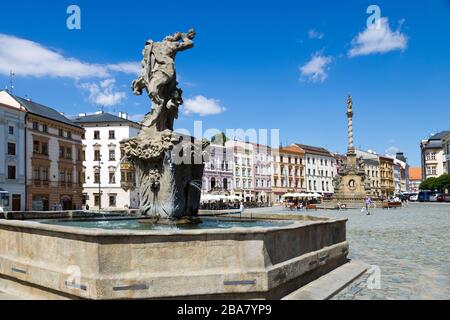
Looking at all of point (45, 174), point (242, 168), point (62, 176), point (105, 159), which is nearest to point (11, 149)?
point (45, 174)

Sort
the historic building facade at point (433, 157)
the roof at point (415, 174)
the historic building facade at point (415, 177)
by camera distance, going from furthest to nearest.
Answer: the roof at point (415, 174) → the historic building facade at point (415, 177) → the historic building facade at point (433, 157)

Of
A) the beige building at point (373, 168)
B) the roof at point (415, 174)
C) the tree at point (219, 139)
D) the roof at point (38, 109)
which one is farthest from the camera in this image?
A: the roof at point (415, 174)

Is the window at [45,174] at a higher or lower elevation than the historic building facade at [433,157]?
lower

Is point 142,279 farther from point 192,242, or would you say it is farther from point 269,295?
point 269,295

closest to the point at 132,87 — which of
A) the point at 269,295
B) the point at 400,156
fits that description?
the point at 269,295

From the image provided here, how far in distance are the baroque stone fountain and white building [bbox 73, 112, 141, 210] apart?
55.1 metres

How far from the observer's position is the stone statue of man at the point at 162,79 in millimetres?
10383

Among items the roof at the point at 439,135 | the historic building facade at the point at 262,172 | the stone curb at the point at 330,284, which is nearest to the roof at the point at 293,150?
the historic building facade at the point at 262,172

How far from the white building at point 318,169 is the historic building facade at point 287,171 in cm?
215

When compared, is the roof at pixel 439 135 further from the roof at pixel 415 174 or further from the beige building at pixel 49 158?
the beige building at pixel 49 158

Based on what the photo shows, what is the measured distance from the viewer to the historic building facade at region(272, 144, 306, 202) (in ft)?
303

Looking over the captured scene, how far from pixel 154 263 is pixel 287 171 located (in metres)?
90.4

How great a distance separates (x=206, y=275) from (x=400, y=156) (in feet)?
576
